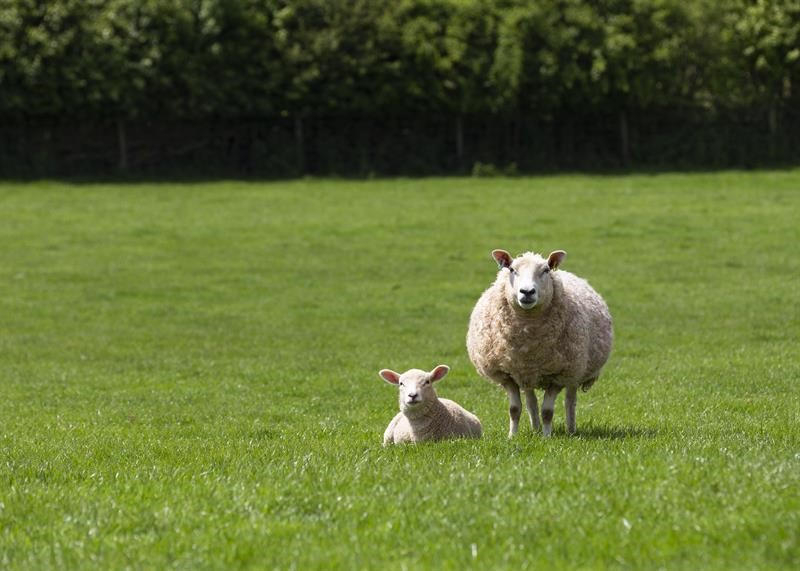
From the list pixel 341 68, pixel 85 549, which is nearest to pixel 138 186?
pixel 341 68

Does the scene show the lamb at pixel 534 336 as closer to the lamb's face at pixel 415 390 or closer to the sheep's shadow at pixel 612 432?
the sheep's shadow at pixel 612 432

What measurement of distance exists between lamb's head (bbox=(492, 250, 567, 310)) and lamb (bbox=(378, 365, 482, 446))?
3.47ft

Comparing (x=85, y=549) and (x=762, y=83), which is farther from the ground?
(x=762, y=83)

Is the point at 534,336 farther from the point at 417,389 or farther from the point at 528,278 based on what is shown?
the point at 417,389

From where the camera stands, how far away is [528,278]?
468 inches

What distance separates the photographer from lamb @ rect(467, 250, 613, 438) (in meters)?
12.2

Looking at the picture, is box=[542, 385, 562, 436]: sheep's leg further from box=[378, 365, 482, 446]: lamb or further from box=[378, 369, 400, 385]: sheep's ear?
box=[378, 369, 400, 385]: sheep's ear

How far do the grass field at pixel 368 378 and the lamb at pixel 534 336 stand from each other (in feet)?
2.06

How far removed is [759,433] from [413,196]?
2941 cm

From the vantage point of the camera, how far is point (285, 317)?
2600 centimetres

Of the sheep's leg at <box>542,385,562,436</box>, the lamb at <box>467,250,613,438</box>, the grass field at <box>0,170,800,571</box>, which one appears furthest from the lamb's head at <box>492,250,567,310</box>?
the grass field at <box>0,170,800,571</box>

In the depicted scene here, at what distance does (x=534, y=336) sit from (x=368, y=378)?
7212 millimetres

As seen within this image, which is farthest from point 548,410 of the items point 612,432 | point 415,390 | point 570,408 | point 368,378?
point 368,378

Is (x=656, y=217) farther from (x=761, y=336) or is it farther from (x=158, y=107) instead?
(x=158, y=107)
